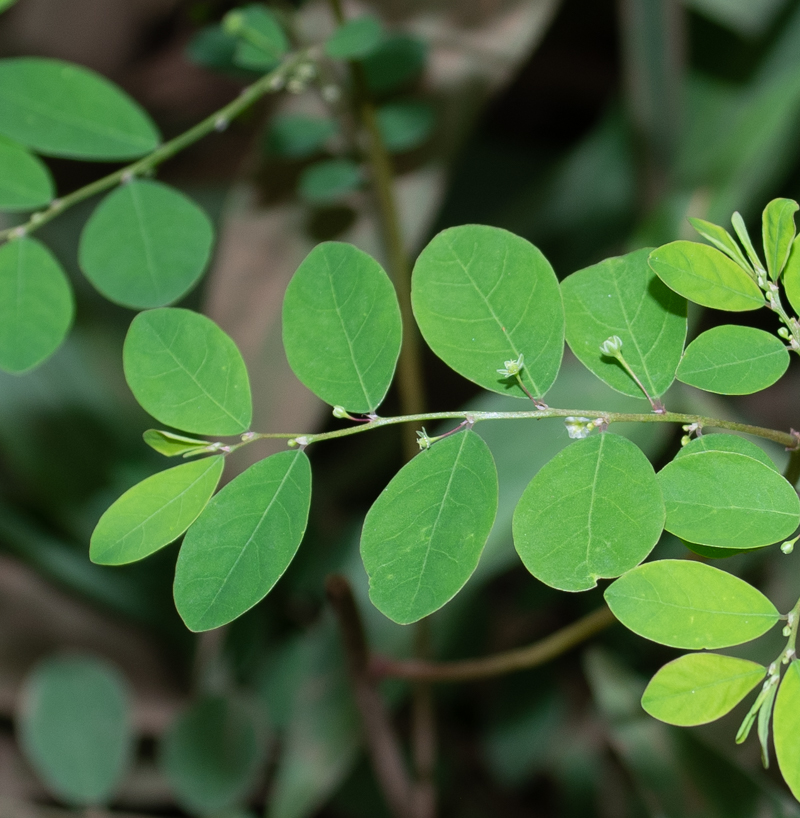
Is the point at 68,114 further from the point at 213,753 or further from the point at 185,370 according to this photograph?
the point at 213,753

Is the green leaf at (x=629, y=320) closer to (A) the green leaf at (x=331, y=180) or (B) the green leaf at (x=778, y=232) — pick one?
(B) the green leaf at (x=778, y=232)

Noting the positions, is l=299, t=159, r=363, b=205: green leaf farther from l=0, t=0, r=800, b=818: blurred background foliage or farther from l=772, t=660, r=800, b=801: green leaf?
l=772, t=660, r=800, b=801: green leaf

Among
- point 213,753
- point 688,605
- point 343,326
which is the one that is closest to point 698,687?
point 688,605

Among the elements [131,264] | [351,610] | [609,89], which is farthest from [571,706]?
[609,89]

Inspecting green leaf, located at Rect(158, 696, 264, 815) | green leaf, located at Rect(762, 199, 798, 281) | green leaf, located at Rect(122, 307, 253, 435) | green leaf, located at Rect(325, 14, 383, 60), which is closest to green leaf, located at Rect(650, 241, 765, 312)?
green leaf, located at Rect(762, 199, 798, 281)

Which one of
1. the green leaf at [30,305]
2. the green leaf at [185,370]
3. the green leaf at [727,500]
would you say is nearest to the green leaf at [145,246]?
the green leaf at [30,305]

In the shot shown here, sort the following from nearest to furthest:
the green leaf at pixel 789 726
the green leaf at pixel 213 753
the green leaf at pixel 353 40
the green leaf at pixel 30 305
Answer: the green leaf at pixel 789 726, the green leaf at pixel 30 305, the green leaf at pixel 353 40, the green leaf at pixel 213 753

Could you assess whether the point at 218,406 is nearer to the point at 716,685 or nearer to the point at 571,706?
the point at 716,685
